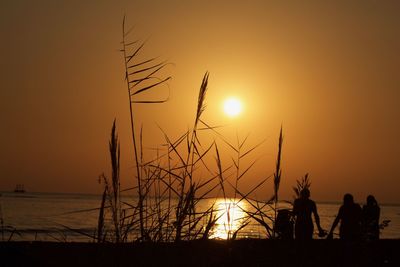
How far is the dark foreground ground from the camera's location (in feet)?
12.2

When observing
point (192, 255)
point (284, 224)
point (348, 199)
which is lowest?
point (192, 255)

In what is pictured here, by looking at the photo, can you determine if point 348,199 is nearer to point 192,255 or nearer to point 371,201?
point 371,201

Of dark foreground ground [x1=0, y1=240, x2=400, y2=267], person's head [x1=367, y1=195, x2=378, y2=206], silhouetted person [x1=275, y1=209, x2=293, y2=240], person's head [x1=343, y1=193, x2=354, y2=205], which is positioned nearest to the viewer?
dark foreground ground [x1=0, y1=240, x2=400, y2=267]

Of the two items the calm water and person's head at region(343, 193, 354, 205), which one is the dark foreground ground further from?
person's head at region(343, 193, 354, 205)

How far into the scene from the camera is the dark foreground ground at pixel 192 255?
12.2 feet

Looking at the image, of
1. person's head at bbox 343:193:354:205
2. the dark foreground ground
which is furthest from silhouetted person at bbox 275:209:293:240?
person's head at bbox 343:193:354:205

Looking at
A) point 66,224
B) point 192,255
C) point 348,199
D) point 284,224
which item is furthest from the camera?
point 66,224

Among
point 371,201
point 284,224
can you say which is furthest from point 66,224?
point 284,224

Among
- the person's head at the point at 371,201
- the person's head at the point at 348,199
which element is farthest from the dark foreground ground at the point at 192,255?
the person's head at the point at 371,201

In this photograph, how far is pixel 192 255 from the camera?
161 inches

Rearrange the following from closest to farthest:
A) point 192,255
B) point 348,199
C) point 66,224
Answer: point 192,255, point 348,199, point 66,224

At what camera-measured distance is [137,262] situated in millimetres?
3611

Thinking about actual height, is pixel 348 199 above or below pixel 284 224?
above

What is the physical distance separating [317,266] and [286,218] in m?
0.72
